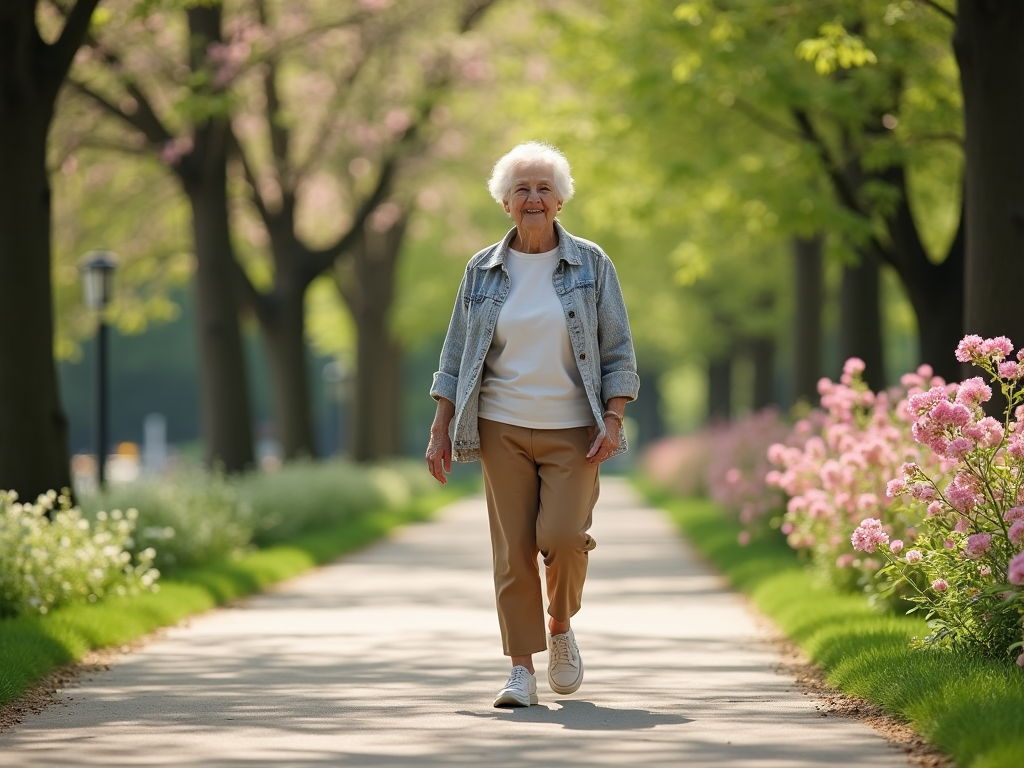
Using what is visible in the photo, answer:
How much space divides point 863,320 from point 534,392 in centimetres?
1227

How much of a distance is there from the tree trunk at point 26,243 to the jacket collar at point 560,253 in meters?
5.49

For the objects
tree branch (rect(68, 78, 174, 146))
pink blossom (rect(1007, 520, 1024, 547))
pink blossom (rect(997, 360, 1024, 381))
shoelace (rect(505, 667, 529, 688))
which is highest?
tree branch (rect(68, 78, 174, 146))

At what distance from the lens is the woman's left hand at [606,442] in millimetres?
6945

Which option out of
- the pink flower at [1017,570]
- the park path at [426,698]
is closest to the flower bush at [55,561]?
the park path at [426,698]

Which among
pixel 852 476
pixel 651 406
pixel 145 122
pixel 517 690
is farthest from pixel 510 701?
pixel 651 406

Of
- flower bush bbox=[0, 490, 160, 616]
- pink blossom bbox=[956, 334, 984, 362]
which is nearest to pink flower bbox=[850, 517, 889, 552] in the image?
pink blossom bbox=[956, 334, 984, 362]

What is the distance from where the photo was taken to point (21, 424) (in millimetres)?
11664

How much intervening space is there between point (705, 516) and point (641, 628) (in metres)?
13.1

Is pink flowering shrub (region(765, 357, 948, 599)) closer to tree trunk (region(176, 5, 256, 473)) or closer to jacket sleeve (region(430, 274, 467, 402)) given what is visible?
jacket sleeve (region(430, 274, 467, 402))

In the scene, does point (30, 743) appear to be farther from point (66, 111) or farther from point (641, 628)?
point (66, 111)

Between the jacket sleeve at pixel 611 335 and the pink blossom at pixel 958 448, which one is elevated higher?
the jacket sleeve at pixel 611 335

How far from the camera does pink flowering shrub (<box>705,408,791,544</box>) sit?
52.9 ft

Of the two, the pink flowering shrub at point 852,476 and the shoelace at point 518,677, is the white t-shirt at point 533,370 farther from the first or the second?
the pink flowering shrub at point 852,476

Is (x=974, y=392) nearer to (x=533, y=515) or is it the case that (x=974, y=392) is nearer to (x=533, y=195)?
(x=533, y=515)
